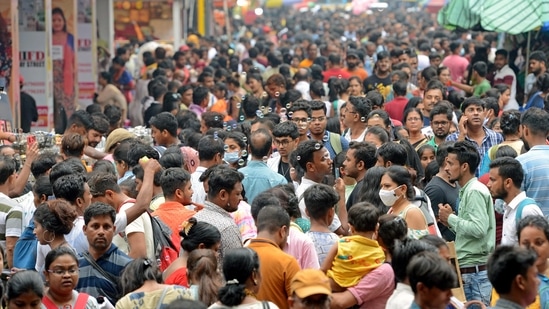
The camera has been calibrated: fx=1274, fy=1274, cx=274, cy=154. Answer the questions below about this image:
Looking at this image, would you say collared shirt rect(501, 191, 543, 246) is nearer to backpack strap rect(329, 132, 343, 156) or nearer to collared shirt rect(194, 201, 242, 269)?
collared shirt rect(194, 201, 242, 269)

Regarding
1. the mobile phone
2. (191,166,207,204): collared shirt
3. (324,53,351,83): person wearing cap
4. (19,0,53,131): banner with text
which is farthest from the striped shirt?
(324,53,351,83): person wearing cap

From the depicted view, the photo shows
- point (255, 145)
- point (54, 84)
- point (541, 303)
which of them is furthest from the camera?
point (54, 84)

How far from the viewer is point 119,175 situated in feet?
36.3

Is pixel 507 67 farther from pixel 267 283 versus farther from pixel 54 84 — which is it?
pixel 267 283

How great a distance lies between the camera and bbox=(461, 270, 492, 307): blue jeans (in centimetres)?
895

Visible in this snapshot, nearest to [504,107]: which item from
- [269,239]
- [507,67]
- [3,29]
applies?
[507,67]

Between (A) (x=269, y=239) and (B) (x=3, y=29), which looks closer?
(A) (x=269, y=239)

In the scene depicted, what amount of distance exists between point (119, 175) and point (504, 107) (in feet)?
24.4

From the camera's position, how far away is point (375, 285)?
23.8ft

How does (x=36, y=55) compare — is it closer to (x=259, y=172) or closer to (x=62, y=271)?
(x=259, y=172)

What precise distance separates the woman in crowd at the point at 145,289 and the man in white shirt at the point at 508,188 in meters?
2.77

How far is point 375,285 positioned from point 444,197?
2461 millimetres

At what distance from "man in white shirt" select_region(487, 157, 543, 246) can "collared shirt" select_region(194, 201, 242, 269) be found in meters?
1.88

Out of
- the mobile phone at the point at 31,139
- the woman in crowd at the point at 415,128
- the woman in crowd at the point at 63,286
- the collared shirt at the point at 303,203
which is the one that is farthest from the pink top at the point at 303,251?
the woman in crowd at the point at 415,128
